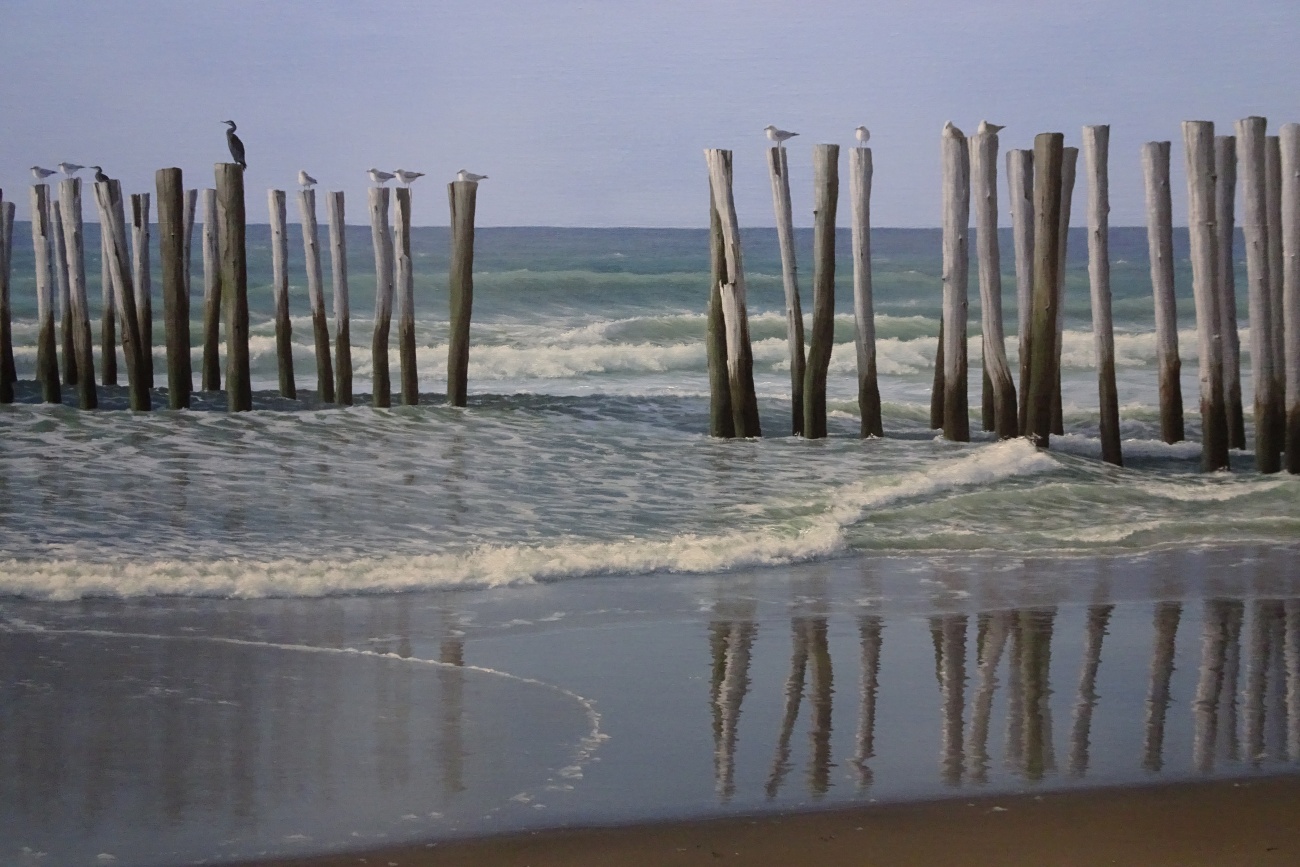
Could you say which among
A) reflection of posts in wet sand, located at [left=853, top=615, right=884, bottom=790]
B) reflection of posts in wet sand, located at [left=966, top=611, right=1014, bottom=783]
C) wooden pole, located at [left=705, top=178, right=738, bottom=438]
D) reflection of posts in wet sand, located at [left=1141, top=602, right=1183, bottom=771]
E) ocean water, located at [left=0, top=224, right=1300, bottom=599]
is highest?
wooden pole, located at [left=705, top=178, right=738, bottom=438]

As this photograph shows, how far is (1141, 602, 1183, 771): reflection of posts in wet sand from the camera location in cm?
301

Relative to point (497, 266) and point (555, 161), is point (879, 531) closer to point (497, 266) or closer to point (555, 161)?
point (555, 161)

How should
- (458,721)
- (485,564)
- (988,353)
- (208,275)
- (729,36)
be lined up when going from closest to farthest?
(458,721), (485,564), (988,353), (208,275), (729,36)

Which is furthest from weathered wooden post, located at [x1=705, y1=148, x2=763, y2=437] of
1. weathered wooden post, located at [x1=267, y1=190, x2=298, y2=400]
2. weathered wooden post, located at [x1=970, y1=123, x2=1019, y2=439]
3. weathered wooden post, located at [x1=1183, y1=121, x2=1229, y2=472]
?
weathered wooden post, located at [x1=267, y1=190, x2=298, y2=400]

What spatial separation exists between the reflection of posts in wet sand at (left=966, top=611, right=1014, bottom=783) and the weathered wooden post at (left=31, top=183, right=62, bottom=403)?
7.10m

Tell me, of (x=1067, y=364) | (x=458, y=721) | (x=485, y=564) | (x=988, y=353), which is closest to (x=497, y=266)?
(x=1067, y=364)

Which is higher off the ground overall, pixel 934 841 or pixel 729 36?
pixel 729 36

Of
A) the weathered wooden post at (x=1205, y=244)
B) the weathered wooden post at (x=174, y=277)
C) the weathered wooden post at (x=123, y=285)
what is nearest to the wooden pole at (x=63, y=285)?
the weathered wooden post at (x=123, y=285)

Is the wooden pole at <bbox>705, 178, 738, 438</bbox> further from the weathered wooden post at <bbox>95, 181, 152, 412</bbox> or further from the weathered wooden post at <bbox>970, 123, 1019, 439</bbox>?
the weathered wooden post at <bbox>95, 181, 152, 412</bbox>

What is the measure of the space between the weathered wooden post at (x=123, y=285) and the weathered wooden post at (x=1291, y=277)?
615 cm

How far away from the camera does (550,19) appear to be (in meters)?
12.6

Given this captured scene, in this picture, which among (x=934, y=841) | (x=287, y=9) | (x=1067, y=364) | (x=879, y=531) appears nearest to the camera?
(x=934, y=841)

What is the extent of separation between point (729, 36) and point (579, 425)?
16.5 ft

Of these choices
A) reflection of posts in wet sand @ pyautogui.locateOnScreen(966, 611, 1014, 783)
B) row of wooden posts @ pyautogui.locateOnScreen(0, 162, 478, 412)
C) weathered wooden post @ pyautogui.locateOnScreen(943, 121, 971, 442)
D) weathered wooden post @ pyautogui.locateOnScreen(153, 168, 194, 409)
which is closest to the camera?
reflection of posts in wet sand @ pyautogui.locateOnScreen(966, 611, 1014, 783)
